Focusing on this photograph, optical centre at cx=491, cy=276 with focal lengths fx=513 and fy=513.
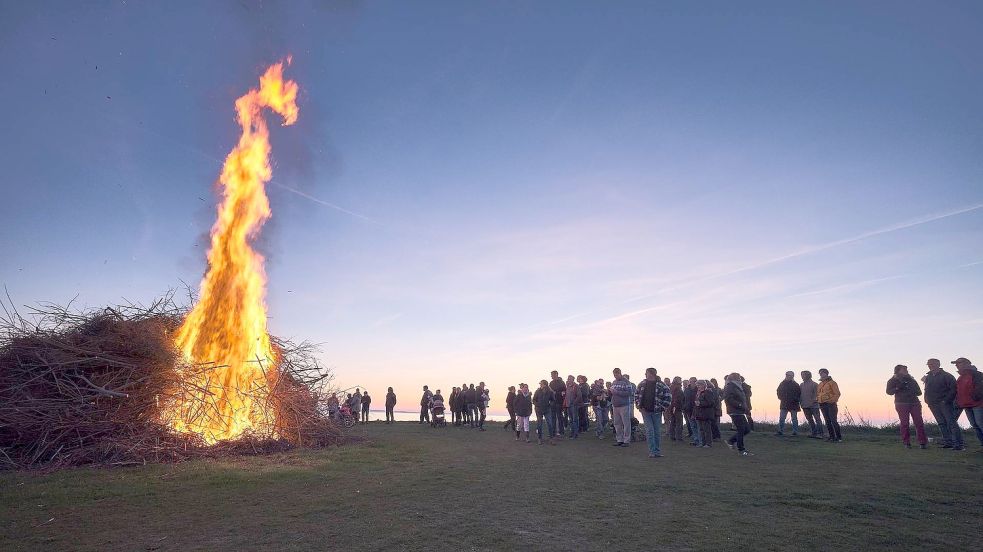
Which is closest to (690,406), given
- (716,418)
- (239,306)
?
(716,418)

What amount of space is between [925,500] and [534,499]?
17.5 feet

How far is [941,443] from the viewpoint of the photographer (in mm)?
12914

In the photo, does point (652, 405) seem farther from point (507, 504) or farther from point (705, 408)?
point (507, 504)

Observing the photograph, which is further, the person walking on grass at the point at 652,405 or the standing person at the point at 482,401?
the standing person at the point at 482,401

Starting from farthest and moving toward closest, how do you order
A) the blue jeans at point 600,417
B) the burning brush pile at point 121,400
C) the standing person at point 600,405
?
the standing person at point 600,405, the blue jeans at point 600,417, the burning brush pile at point 121,400

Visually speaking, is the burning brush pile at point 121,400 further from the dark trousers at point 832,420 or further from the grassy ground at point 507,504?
the dark trousers at point 832,420

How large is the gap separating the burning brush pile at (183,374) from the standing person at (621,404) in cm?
835

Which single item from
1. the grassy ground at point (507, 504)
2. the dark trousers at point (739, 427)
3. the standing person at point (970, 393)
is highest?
the standing person at point (970, 393)

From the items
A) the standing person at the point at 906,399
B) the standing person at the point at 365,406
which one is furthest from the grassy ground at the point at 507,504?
the standing person at the point at 365,406

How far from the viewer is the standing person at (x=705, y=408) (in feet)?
46.3

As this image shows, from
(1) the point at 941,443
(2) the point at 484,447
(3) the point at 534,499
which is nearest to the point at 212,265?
(2) the point at 484,447

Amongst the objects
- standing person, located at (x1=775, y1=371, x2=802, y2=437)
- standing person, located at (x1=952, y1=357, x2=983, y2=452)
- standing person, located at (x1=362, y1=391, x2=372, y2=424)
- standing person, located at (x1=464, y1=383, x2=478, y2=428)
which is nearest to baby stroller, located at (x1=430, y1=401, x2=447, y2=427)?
standing person, located at (x1=464, y1=383, x2=478, y2=428)

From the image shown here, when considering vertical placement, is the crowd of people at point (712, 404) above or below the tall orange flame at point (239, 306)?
below

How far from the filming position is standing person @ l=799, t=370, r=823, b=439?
15.8 metres
